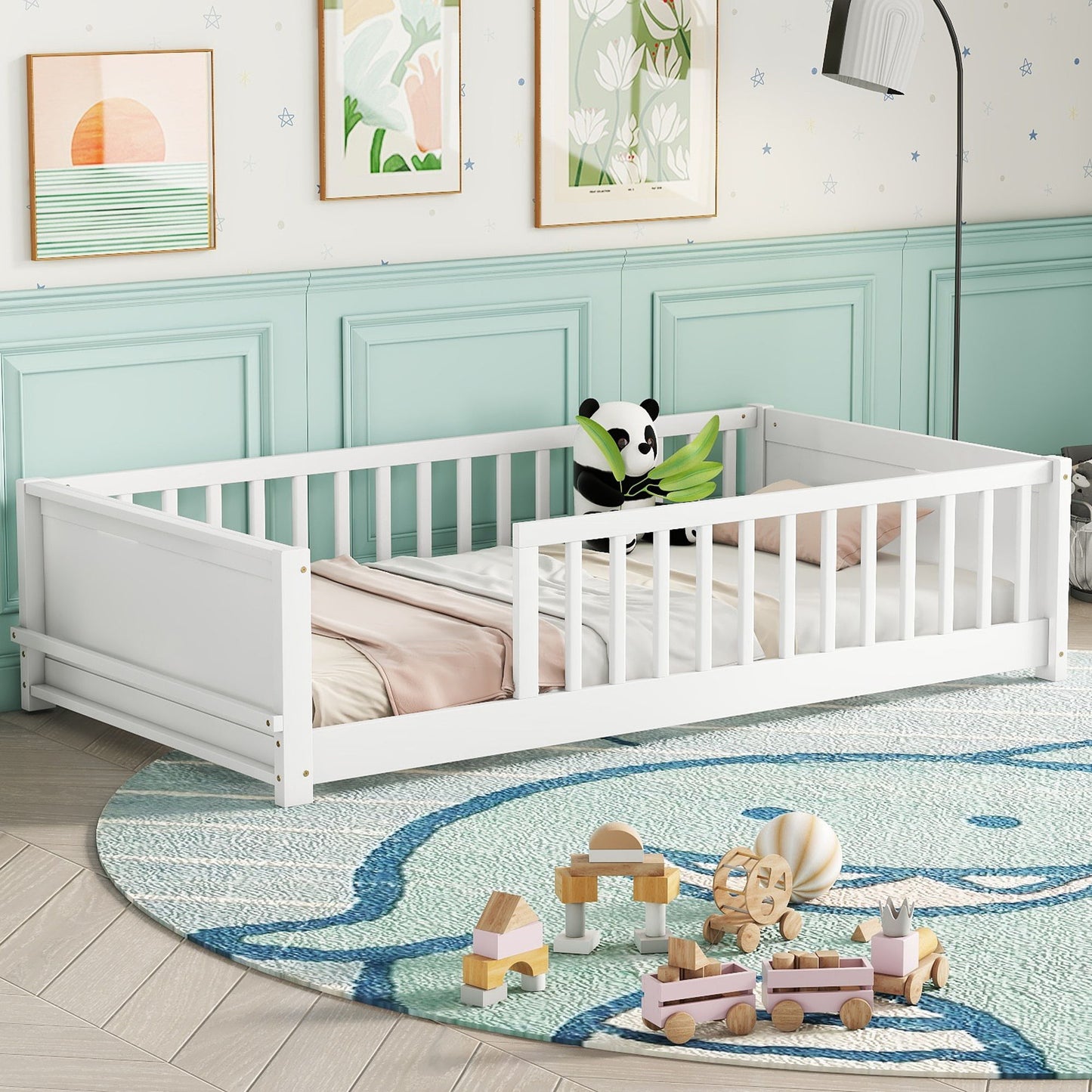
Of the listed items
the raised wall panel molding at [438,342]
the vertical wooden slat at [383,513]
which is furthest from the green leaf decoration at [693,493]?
the vertical wooden slat at [383,513]

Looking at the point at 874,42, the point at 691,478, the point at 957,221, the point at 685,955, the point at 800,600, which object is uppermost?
the point at 874,42

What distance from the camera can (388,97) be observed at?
3980 millimetres

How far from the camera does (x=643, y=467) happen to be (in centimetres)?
408

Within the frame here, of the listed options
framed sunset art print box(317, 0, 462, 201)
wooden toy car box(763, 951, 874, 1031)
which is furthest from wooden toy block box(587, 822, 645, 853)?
Result: framed sunset art print box(317, 0, 462, 201)

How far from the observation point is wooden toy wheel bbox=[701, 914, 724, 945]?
99.0 inches

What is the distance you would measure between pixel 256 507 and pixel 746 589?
1013 mm

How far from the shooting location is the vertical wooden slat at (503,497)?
4176 mm

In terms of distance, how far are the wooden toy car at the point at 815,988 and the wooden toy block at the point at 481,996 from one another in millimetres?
315

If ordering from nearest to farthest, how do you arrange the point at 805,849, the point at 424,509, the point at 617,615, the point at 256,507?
the point at 805,849
the point at 617,615
the point at 256,507
the point at 424,509

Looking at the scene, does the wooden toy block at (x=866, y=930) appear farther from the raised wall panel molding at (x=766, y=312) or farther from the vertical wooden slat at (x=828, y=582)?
the raised wall panel molding at (x=766, y=312)

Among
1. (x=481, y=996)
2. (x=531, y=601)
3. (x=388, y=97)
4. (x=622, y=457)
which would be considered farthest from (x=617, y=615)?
(x=388, y=97)

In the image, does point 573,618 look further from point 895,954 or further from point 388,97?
point 388,97

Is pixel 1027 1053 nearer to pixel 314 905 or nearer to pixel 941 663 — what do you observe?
pixel 314 905

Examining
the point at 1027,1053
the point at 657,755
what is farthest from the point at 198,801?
the point at 1027,1053
